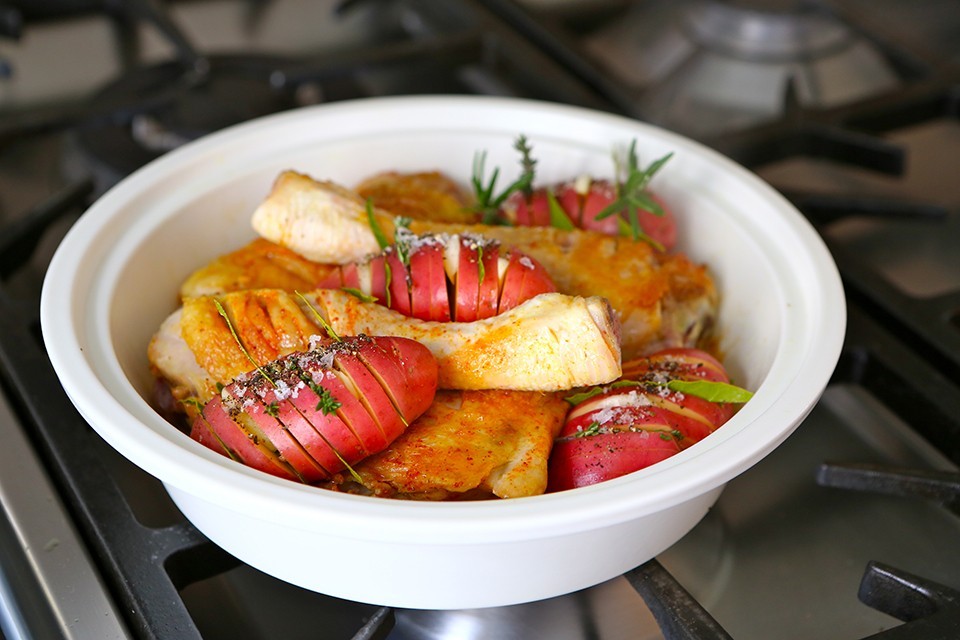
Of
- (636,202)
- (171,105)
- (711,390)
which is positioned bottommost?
(711,390)

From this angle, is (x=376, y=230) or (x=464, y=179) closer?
(x=376, y=230)

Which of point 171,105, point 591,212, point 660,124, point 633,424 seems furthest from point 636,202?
point 171,105

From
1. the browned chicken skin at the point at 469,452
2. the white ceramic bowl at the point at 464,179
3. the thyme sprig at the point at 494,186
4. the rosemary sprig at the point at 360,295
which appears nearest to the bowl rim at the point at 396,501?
the white ceramic bowl at the point at 464,179

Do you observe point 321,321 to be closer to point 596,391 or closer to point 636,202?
point 596,391

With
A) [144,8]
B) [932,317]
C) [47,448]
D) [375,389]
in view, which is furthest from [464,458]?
[144,8]

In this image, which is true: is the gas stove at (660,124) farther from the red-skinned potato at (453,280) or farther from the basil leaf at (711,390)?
the red-skinned potato at (453,280)

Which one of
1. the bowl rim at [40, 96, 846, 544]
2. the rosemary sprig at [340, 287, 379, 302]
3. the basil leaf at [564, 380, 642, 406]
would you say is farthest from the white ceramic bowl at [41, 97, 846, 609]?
the rosemary sprig at [340, 287, 379, 302]
